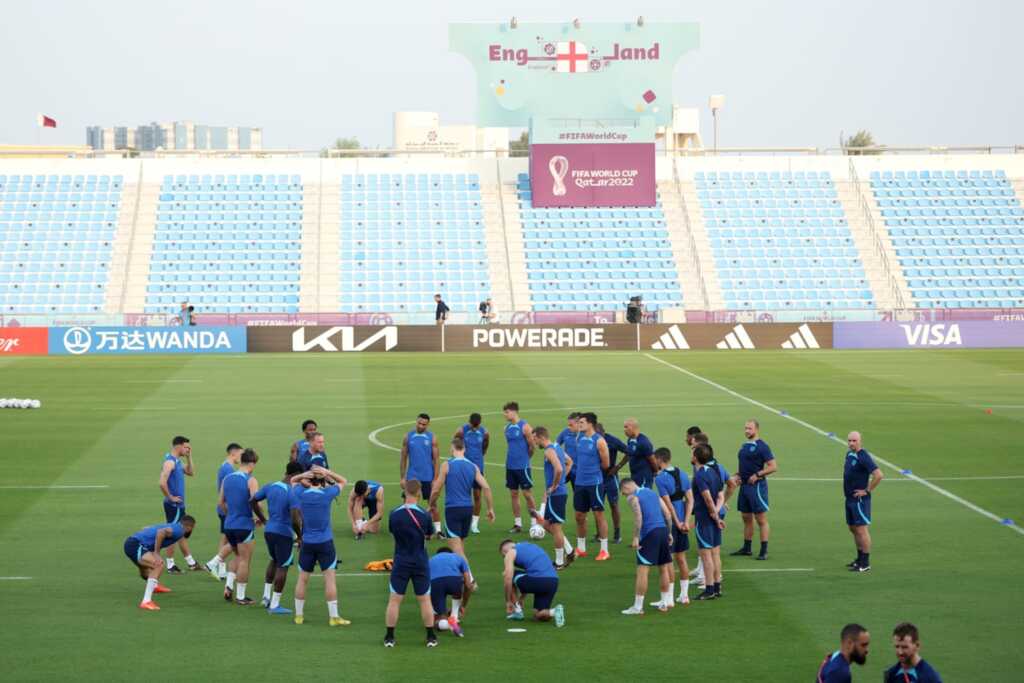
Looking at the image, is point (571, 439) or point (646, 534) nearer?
point (646, 534)

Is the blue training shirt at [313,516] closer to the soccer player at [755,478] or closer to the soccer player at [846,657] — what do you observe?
the soccer player at [755,478]

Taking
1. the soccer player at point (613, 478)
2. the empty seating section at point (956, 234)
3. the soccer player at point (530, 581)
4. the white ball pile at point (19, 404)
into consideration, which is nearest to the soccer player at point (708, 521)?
the soccer player at point (530, 581)

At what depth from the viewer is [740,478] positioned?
20.0 m

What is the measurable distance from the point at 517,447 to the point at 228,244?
154ft

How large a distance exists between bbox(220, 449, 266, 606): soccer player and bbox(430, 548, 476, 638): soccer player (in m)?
2.70

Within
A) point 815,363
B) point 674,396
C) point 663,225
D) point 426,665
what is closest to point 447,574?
point 426,665

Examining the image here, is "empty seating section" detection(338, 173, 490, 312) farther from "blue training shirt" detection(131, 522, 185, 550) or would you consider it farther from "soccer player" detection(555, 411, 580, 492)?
"blue training shirt" detection(131, 522, 185, 550)

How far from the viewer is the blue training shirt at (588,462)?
20344mm

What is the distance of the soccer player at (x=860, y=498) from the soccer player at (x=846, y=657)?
7.84 meters

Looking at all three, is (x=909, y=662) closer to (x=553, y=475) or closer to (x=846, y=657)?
(x=846, y=657)

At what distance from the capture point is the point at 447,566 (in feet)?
53.0

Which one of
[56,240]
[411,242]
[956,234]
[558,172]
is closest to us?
[56,240]

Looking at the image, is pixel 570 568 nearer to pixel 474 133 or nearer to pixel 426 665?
pixel 426 665

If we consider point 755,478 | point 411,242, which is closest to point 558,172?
point 411,242
